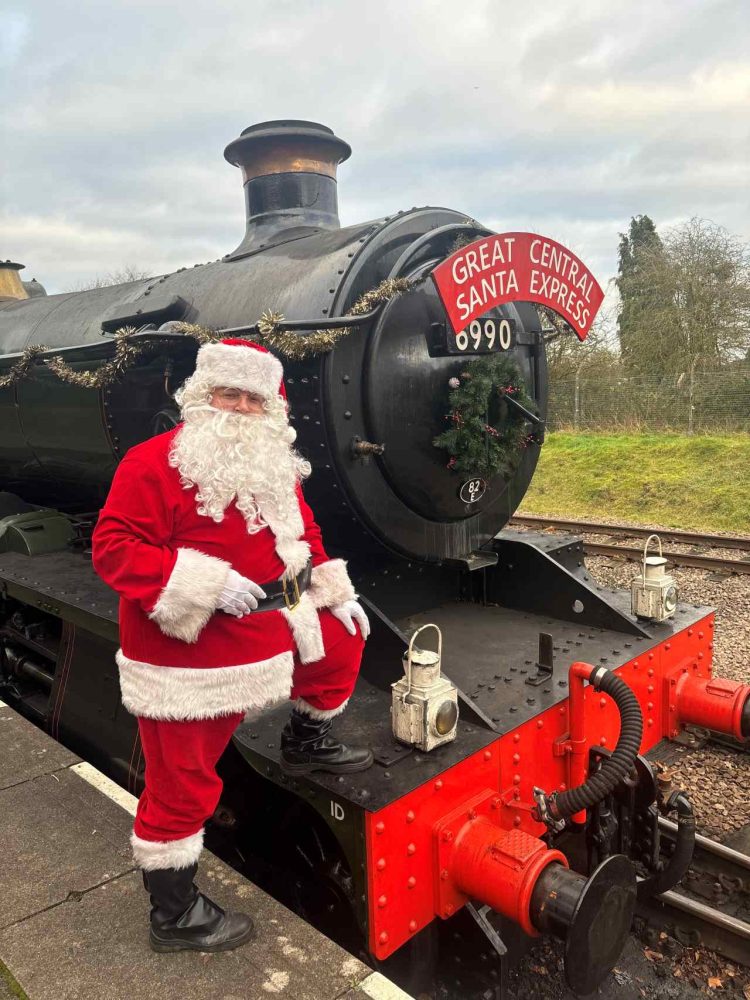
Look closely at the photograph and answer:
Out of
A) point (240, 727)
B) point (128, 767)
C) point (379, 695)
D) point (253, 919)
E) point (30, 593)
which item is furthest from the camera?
point (30, 593)

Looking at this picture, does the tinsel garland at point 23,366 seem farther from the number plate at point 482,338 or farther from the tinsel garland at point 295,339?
the number plate at point 482,338

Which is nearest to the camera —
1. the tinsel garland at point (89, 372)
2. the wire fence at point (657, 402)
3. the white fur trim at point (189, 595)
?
the white fur trim at point (189, 595)

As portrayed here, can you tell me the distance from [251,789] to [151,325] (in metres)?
1.93

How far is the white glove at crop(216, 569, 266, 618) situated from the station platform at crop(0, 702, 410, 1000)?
0.88m

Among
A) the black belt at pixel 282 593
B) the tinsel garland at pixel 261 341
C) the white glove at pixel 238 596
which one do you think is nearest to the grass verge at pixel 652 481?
the tinsel garland at pixel 261 341

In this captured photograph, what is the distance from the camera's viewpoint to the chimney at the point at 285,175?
3.81 m

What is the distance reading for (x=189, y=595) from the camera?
1838 millimetres

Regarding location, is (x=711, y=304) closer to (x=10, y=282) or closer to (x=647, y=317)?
(x=647, y=317)

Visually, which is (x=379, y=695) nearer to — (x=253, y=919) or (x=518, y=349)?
(x=253, y=919)

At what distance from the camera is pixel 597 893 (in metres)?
1.93

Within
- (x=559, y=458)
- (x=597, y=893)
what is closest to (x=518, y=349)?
(x=597, y=893)

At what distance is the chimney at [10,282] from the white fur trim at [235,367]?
5.30 m

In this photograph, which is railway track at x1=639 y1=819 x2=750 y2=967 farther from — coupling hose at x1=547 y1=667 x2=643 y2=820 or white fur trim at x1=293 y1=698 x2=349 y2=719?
white fur trim at x1=293 y1=698 x2=349 y2=719

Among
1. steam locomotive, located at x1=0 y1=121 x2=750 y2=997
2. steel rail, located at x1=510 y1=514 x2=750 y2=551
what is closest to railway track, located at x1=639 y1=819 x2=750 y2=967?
steam locomotive, located at x1=0 y1=121 x2=750 y2=997
